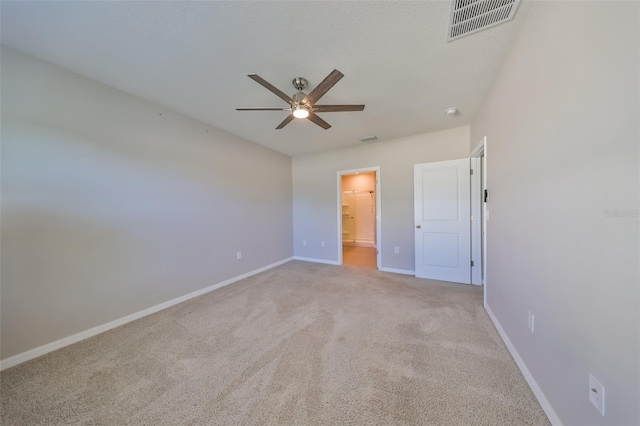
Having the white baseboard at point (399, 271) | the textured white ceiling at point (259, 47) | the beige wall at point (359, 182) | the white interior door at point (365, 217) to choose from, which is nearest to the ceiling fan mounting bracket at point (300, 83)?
the textured white ceiling at point (259, 47)

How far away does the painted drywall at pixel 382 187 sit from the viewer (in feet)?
11.4

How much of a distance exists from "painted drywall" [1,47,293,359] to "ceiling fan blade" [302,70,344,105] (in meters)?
1.96

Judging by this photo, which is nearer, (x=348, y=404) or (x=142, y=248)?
(x=348, y=404)

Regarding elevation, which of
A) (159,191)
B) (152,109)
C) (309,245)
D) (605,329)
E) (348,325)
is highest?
(152,109)

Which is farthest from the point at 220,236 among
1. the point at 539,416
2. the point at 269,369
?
the point at 539,416

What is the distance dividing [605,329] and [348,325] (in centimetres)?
169

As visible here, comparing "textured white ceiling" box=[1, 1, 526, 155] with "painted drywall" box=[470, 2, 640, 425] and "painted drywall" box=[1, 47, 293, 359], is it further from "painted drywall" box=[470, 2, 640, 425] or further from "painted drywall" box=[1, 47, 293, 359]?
"painted drywall" box=[470, 2, 640, 425]

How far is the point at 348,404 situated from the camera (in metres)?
1.26

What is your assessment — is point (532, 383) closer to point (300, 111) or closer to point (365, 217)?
point (300, 111)

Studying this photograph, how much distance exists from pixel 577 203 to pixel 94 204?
3.57 meters

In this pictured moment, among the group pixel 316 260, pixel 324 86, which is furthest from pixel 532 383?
pixel 316 260

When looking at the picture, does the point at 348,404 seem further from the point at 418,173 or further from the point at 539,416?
the point at 418,173

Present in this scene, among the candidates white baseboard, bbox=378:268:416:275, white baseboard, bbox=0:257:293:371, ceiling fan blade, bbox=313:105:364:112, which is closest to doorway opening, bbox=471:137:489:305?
white baseboard, bbox=378:268:416:275

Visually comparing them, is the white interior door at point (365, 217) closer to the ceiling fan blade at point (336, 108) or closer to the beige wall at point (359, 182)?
the beige wall at point (359, 182)
